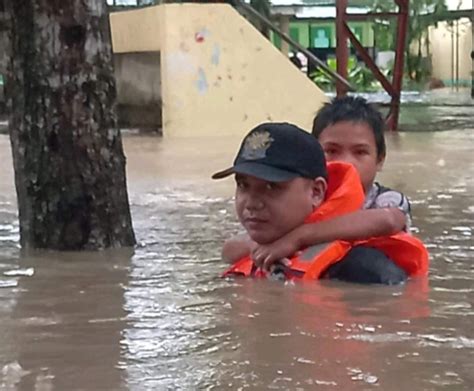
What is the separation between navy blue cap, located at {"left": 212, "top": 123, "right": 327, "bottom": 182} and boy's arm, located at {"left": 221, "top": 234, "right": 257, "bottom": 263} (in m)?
0.42

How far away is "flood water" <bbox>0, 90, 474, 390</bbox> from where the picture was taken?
2.77 m

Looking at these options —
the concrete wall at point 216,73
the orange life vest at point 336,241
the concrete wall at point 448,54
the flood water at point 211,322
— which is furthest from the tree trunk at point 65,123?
the concrete wall at point 448,54

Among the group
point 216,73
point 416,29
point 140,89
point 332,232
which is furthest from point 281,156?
point 416,29

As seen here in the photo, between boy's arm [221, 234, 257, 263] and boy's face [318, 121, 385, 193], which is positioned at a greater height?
boy's face [318, 121, 385, 193]

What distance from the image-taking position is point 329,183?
13.6 feet

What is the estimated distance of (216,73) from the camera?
1459 cm

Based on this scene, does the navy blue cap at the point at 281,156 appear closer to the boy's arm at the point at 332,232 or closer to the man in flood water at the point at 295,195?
the man in flood water at the point at 295,195

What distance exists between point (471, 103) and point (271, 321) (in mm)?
20290

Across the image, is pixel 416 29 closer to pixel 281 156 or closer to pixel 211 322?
pixel 281 156

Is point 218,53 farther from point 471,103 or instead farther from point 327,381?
point 327,381

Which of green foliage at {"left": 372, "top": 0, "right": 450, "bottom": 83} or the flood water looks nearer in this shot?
the flood water

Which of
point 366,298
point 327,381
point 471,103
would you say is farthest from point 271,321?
point 471,103

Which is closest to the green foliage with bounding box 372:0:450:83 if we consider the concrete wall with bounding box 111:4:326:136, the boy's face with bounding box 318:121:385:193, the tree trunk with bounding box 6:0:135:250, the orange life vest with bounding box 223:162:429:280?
the concrete wall with bounding box 111:4:326:136

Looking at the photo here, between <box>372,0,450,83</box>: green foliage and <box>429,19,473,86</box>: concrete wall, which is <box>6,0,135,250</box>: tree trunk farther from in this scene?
<box>429,19,473,86</box>: concrete wall
